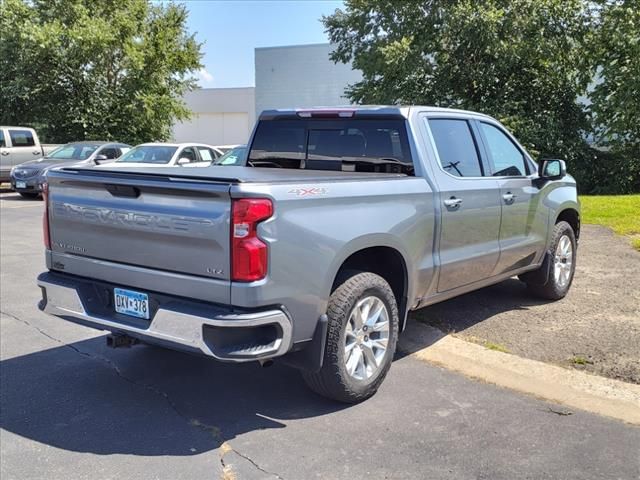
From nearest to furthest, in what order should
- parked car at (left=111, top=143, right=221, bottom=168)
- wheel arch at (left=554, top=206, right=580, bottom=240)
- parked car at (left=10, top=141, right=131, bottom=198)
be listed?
wheel arch at (left=554, top=206, right=580, bottom=240) < parked car at (left=111, top=143, right=221, bottom=168) < parked car at (left=10, top=141, right=131, bottom=198)

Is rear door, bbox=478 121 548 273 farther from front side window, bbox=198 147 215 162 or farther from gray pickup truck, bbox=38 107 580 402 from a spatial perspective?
front side window, bbox=198 147 215 162

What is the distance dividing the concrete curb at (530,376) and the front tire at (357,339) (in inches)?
34.7

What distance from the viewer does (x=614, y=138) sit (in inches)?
783

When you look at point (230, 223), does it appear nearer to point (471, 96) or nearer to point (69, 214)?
point (69, 214)

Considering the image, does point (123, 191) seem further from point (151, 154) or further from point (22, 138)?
point (22, 138)

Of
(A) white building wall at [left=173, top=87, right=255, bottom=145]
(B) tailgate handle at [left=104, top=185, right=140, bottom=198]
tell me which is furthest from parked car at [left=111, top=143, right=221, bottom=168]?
(A) white building wall at [left=173, top=87, right=255, bottom=145]

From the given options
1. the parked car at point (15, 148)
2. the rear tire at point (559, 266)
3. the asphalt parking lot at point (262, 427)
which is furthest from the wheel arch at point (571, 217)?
the parked car at point (15, 148)

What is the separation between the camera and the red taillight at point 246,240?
135 inches

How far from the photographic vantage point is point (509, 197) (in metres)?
5.71

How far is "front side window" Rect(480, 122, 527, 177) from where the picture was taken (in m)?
5.75

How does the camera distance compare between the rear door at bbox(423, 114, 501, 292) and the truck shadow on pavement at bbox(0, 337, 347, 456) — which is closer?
the truck shadow on pavement at bbox(0, 337, 347, 456)

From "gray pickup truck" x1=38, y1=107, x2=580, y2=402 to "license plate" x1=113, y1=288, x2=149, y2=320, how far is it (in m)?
0.01

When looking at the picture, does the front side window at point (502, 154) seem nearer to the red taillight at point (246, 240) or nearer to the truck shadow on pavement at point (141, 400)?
the truck shadow on pavement at point (141, 400)

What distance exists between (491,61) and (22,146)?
15.9 m
